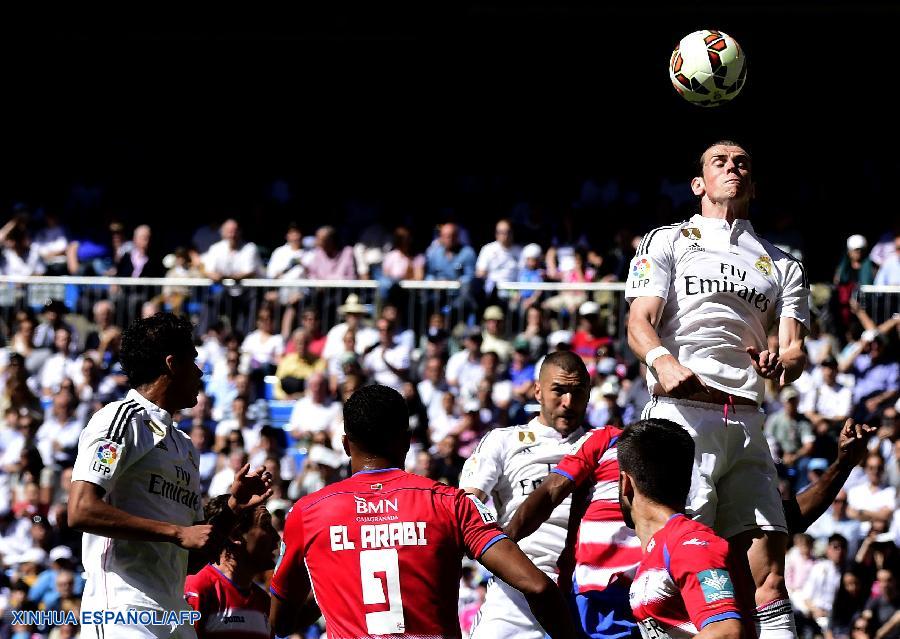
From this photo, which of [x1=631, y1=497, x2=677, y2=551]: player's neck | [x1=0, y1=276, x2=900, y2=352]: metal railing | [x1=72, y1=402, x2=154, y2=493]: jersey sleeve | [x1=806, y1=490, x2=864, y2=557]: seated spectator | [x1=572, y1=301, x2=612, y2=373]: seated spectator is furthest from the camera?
[x1=0, y1=276, x2=900, y2=352]: metal railing

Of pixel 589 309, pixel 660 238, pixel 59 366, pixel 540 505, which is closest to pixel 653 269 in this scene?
pixel 660 238

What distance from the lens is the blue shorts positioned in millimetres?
7629

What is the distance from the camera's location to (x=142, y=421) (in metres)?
6.78

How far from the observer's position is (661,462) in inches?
221

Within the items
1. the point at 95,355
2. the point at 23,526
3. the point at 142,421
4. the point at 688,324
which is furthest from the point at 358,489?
the point at 95,355

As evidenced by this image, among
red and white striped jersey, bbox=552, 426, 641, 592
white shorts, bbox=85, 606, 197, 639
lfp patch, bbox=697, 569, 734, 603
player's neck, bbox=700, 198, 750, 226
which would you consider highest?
player's neck, bbox=700, 198, 750, 226

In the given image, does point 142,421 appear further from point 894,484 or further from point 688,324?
point 894,484

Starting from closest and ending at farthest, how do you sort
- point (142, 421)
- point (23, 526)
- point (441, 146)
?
point (142, 421) → point (23, 526) → point (441, 146)

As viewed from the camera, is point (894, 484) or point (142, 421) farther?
point (894, 484)

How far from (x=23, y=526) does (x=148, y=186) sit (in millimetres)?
8661

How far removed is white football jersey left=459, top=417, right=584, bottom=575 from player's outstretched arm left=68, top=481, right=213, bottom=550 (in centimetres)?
220

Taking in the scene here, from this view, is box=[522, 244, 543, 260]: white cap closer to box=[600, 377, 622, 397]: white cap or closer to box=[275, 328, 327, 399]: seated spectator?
box=[600, 377, 622, 397]: white cap

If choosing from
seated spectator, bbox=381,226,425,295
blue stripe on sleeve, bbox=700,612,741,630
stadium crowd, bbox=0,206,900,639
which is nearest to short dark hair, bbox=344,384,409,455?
blue stripe on sleeve, bbox=700,612,741,630

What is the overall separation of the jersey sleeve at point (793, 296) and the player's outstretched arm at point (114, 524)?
318 centimetres
